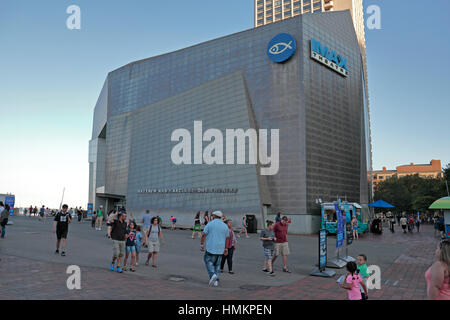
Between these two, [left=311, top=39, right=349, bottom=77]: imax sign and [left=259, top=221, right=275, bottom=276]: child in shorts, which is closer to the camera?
[left=259, top=221, right=275, bottom=276]: child in shorts

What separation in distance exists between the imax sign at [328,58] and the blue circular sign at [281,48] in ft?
6.72

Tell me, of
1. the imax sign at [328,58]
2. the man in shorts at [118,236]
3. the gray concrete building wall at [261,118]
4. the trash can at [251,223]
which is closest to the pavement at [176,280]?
the man in shorts at [118,236]

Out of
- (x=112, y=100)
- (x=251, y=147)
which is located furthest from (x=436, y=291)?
(x=112, y=100)

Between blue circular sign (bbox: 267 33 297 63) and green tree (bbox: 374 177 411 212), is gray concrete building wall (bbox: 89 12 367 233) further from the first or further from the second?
green tree (bbox: 374 177 411 212)

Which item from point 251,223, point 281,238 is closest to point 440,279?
point 281,238

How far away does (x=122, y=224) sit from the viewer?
9.81m

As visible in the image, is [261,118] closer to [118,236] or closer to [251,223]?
[251,223]

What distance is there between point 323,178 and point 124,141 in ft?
88.8

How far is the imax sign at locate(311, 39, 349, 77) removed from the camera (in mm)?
31922

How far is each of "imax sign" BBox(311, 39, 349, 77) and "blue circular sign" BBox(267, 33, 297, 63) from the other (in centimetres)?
205

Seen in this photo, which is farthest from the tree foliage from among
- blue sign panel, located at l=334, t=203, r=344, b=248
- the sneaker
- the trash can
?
the sneaker

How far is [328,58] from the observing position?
33469 millimetres

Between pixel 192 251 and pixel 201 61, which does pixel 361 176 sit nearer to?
pixel 201 61

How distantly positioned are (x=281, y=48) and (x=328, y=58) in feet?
17.0
